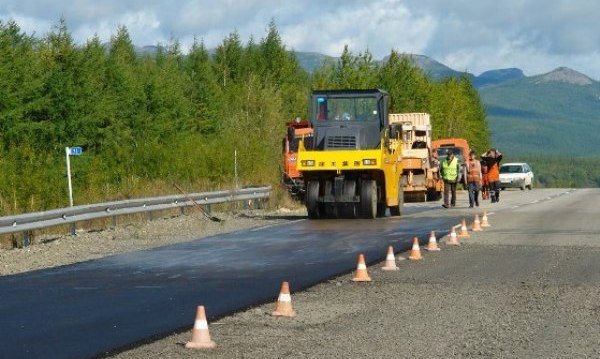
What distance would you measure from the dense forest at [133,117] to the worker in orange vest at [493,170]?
7992 millimetres

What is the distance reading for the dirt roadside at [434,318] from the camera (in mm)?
9117

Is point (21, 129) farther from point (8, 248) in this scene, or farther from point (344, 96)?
point (8, 248)

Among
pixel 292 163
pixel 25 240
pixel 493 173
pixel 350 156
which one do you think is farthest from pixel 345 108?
pixel 493 173

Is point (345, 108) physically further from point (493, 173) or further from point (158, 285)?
point (158, 285)

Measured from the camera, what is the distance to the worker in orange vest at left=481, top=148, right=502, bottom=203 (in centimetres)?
Answer: 4094

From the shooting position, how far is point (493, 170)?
41812mm

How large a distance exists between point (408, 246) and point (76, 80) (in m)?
44.6

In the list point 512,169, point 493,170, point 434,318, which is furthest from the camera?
point 512,169

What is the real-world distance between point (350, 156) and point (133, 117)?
143ft

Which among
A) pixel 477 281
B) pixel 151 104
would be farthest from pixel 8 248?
pixel 151 104

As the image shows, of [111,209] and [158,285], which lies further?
[111,209]

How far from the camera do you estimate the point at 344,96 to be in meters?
29.2

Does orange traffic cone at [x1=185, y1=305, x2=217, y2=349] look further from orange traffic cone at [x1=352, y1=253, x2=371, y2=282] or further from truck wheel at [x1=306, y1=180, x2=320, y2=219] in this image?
truck wheel at [x1=306, y1=180, x2=320, y2=219]

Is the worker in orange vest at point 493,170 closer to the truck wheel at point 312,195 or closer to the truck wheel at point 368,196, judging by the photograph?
the truck wheel at point 368,196
